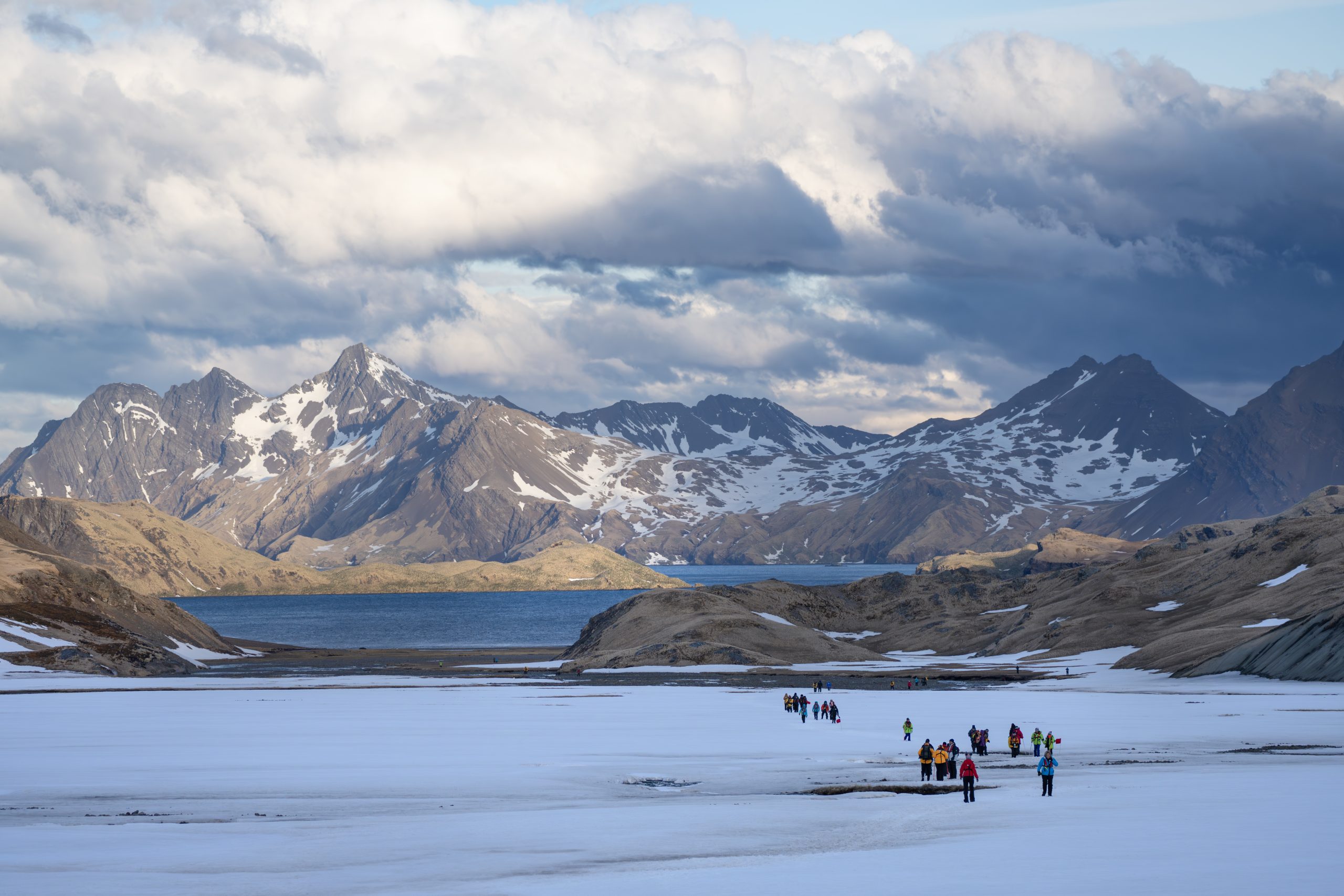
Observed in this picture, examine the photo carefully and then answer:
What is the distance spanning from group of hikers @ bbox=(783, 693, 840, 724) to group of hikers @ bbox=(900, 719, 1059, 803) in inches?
404

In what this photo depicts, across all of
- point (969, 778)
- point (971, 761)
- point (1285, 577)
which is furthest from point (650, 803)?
point (1285, 577)

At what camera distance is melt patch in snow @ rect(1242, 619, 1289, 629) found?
381ft

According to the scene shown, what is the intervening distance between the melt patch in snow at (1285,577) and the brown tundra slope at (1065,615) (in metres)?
0.35

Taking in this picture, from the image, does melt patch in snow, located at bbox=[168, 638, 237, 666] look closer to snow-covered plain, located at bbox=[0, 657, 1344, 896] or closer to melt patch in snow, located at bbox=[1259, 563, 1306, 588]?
snow-covered plain, located at bbox=[0, 657, 1344, 896]

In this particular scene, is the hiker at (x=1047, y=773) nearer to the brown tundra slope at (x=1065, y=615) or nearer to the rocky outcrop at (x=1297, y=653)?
the rocky outcrop at (x=1297, y=653)

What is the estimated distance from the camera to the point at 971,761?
43.0 metres

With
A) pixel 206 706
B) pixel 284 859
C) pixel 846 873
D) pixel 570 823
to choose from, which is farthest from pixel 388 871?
pixel 206 706

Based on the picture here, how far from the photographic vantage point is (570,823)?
4006 centimetres

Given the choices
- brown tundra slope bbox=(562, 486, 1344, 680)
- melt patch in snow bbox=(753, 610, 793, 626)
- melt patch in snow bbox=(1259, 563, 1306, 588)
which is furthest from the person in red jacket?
melt patch in snow bbox=(753, 610, 793, 626)

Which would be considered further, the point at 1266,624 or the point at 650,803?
the point at 1266,624

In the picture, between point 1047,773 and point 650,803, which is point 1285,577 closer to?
point 1047,773

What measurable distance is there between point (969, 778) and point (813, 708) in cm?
3934

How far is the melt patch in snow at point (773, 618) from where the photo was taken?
161 meters

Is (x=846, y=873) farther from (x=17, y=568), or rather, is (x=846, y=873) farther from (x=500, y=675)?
(x=17, y=568)
